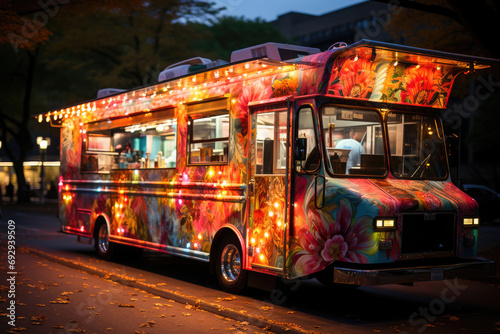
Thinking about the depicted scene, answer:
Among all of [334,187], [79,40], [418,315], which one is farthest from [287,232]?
[79,40]

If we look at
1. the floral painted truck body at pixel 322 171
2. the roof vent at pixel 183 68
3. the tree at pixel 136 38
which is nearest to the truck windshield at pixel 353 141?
the floral painted truck body at pixel 322 171

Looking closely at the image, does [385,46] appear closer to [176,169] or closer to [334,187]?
[334,187]

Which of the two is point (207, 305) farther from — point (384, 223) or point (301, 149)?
point (384, 223)

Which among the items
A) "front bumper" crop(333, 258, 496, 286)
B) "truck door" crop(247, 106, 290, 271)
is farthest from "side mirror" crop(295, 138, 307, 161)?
"front bumper" crop(333, 258, 496, 286)

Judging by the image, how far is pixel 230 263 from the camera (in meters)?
10.2

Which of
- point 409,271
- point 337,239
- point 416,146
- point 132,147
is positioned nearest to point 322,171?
point 337,239

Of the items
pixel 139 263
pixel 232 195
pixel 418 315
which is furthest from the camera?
pixel 139 263

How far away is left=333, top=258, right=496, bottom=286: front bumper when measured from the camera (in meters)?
7.83

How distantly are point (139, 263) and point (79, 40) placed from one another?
1889 centimetres

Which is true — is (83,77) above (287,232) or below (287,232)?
above

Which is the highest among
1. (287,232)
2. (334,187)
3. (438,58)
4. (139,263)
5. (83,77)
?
(83,77)

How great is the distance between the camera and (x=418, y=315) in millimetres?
8648

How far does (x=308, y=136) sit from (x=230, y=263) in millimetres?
2600

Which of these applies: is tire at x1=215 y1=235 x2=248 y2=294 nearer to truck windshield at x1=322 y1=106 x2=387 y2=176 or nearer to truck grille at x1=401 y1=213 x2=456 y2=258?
Answer: truck windshield at x1=322 y1=106 x2=387 y2=176
